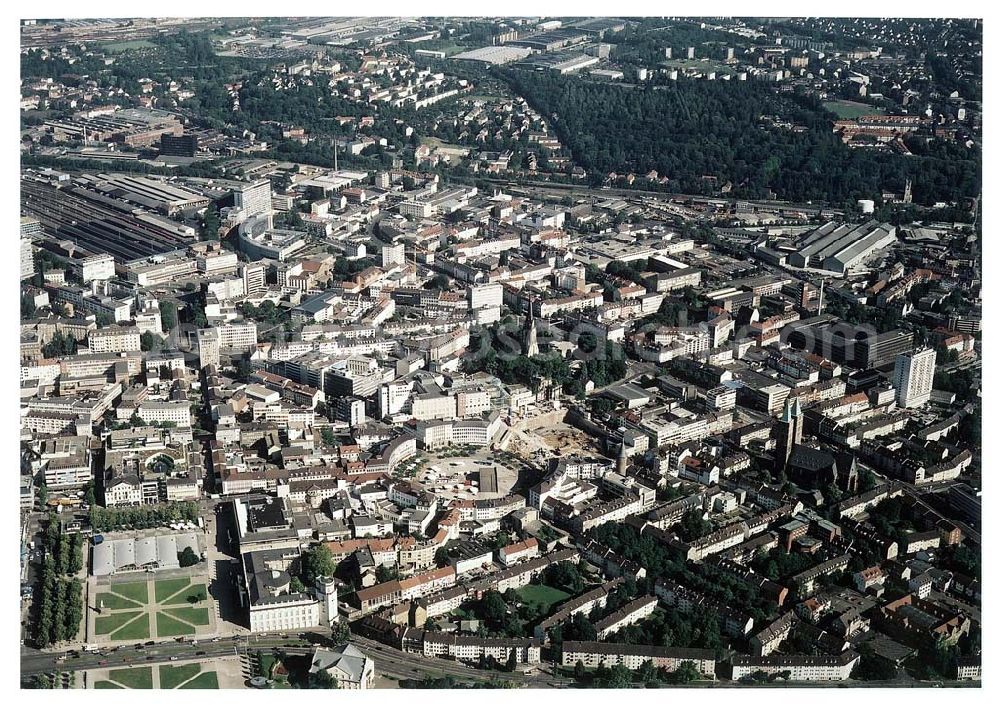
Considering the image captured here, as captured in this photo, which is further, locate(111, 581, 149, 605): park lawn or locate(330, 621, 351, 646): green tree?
locate(111, 581, 149, 605): park lawn

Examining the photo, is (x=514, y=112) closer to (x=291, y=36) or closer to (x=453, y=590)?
(x=291, y=36)

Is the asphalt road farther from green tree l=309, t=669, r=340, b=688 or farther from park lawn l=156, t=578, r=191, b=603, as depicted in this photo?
park lawn l=156, t=578, r=191, b=603

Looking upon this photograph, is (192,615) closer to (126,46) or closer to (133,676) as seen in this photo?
(133,676)

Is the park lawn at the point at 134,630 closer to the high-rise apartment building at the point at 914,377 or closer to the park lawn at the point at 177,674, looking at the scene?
the park lawn at the point at 177,674

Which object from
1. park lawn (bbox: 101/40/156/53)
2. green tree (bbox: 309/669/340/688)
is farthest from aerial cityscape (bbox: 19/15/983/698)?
park lawn (bbox: 101/40/156/53)

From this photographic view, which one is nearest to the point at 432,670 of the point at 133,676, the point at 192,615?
the point at 192,615

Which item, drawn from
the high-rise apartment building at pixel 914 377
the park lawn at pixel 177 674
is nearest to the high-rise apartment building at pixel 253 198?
the high-rise apartment building at pixel 914 377

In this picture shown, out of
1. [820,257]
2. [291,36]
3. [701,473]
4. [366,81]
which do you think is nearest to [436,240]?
[820,257]
